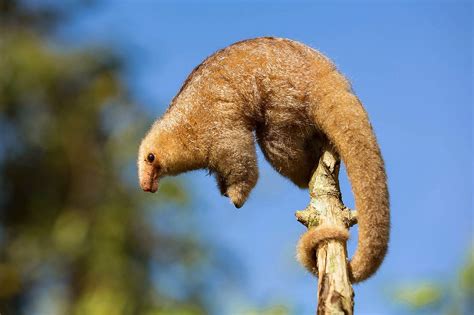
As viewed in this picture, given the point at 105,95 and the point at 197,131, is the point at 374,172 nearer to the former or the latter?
the point at 197,131

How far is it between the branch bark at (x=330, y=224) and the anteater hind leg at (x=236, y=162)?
20.4 inches

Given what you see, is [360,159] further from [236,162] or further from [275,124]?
[236,162]

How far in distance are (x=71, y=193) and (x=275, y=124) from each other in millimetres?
11966

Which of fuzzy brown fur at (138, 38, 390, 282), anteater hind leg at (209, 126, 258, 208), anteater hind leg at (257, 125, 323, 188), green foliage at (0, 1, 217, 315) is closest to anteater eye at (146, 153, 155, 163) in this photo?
fuzzy brown fur at (138, 38, 390, 282)

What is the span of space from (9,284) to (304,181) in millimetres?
10558

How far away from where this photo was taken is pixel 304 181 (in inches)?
232

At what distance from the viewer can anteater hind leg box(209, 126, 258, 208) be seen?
5695 millimetres

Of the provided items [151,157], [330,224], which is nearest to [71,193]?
[151,157]

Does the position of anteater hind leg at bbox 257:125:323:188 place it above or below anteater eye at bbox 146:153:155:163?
below

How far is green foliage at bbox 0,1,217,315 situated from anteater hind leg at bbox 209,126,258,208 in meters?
7.95

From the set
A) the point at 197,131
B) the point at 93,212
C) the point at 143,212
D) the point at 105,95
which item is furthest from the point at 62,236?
the point at 197,131

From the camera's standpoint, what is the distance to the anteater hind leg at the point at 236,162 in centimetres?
570

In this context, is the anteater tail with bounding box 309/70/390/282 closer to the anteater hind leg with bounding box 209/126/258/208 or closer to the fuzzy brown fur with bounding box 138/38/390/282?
the fuzzy brown fur with bounding box 138/38/390/282

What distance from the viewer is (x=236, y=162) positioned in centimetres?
573
